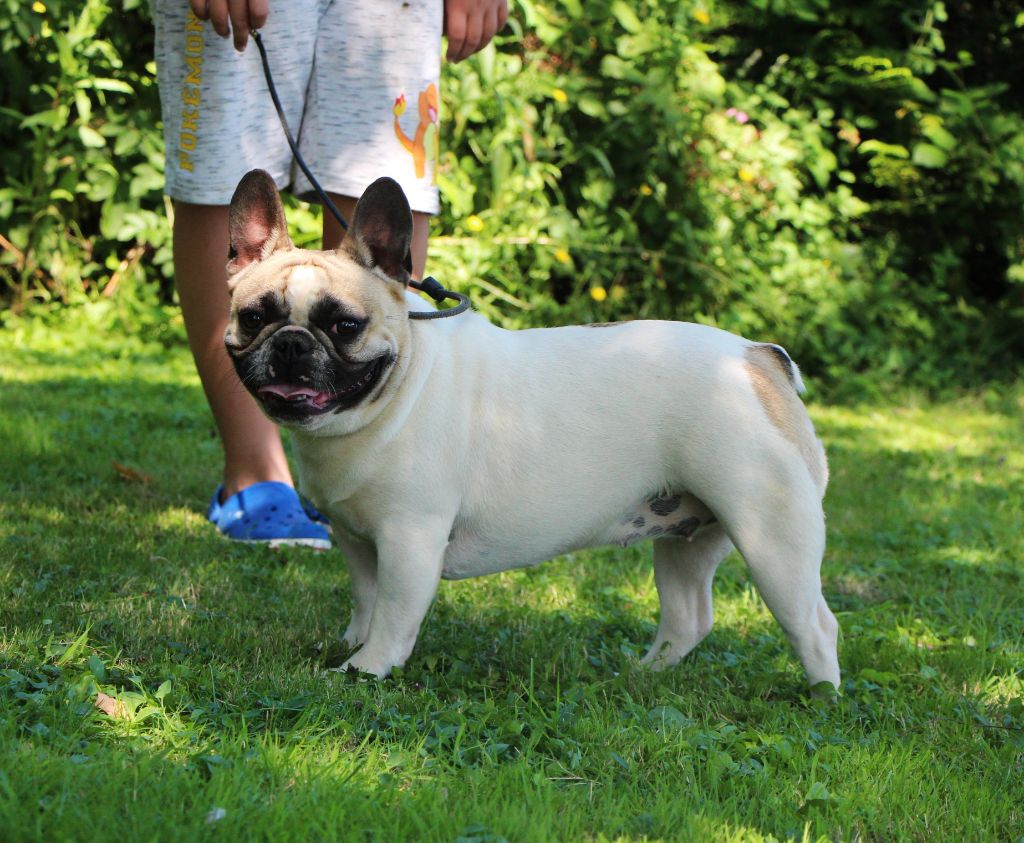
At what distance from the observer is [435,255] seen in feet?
22.4

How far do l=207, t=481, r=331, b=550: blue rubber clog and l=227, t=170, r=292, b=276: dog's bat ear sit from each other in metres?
1.21

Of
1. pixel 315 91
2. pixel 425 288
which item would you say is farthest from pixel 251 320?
pixel 315 91

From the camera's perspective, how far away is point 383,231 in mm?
2535

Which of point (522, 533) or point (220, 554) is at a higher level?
point (522, 533)

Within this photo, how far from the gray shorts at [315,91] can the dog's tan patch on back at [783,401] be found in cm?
120

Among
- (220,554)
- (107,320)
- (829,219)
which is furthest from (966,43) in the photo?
(220,554)

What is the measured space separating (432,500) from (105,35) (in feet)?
18.1

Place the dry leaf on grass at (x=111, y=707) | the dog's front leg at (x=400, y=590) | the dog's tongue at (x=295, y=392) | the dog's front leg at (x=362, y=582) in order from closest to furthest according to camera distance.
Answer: the dry leaf on grass at (x=111, y=707)
the dog's tongue at (x=295, y=392)
the dog's front leg at (x=400, y=590)
the dog's front leg at (x=362, y=582)

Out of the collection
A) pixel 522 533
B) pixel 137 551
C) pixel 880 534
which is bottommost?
pixel 880 534

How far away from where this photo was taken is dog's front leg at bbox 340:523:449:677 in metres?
2.52

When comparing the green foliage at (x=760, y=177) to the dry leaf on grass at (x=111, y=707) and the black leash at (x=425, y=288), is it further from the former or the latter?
the dry leaf on grass at (x=111, y=707)

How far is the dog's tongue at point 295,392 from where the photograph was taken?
241cm

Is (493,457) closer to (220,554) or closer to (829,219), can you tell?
(220,554)

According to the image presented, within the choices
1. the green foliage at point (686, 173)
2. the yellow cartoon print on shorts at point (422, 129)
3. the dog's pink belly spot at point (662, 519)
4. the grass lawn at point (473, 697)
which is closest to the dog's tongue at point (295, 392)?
the grass lawn at point (473, 697)
